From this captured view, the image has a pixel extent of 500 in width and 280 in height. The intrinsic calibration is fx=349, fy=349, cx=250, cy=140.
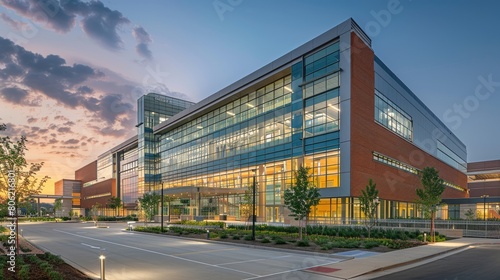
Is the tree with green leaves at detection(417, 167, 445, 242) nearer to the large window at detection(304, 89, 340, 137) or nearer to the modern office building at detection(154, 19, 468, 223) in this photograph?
the modern office building at detection(154, 19, 468, 223)

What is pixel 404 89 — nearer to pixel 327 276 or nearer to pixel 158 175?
pixel 327 276

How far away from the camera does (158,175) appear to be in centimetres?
9156

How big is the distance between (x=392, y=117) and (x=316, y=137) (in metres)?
16.1

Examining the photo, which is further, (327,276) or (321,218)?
(321,218)

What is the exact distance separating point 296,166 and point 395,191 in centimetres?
1671

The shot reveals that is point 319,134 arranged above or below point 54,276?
above

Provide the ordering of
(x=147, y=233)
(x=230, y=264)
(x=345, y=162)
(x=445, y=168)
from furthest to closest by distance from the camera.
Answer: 1. (x=445, y=168)
2. (x=345, y=162)
3. (x=147, y=233)
4. (x=230, y=264)

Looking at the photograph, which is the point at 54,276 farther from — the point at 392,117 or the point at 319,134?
the point at 392,117

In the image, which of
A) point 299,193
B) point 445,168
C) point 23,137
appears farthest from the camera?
point 445,168

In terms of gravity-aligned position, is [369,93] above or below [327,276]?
above

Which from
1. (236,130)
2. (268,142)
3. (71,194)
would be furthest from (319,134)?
(71,194)

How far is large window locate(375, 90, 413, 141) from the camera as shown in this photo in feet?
163

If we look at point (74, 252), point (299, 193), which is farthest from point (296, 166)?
point (74, 252)

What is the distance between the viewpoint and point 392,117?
53938 millimetres
